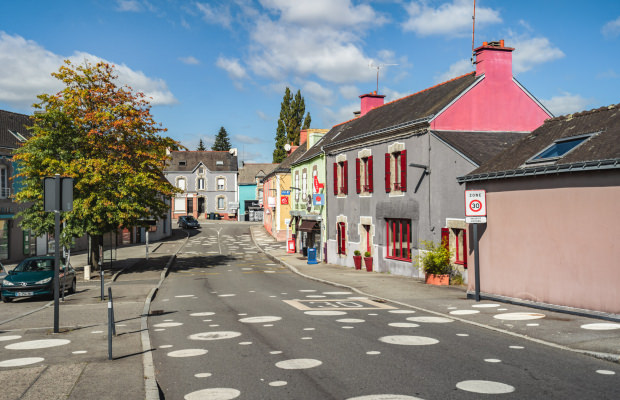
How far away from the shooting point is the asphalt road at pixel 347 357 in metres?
6.80

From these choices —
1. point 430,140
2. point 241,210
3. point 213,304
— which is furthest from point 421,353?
point 241,210

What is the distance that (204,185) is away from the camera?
8131 cm

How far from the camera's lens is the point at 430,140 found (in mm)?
20875

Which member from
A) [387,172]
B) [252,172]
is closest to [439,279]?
[387,172]

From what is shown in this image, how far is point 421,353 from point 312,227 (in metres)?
25.1

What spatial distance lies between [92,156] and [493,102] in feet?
58.3

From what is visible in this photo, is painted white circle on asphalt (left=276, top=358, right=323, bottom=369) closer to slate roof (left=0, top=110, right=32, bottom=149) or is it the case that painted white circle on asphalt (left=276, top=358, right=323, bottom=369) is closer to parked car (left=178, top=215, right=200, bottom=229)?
slate roof (left=0, top=110, right=32, bottom=149)

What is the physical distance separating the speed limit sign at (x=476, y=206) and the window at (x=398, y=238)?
8.27 meters

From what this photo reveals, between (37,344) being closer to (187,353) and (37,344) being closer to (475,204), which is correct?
(187,353)

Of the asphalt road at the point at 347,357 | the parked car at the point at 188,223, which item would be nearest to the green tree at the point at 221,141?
the parked car at the point at 188,223

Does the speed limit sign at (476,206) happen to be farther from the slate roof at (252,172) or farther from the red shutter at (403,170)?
the slate roof at (252,172)

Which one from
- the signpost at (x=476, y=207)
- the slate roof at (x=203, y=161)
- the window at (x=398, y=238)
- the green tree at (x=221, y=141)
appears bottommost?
the window at (x=398, y=238)

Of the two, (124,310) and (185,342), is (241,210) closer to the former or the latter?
(124,310)

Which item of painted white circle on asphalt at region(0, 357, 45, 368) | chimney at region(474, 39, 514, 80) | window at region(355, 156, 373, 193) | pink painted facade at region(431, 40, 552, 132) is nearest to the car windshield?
painted white circle on asphalt at region(0, 357, 45, 368)
